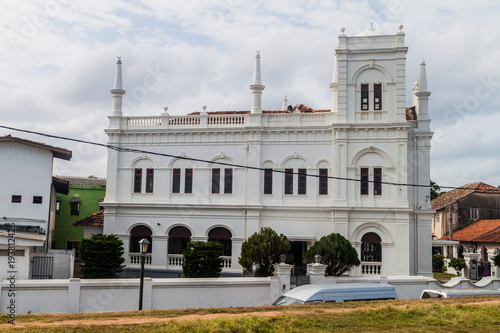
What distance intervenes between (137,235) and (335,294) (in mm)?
17046

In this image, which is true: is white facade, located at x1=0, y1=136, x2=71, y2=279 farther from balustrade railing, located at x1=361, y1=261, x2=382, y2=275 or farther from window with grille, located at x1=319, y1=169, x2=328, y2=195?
balustrade railing, located at x1=361, y1=261, x2=382, y2=275

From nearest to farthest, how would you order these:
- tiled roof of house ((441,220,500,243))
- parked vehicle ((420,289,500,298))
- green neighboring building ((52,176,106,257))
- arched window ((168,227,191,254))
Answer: parked vehicle ((420,289,500,298))
arched window ((168,227,191,254))
green neighboring building ((52,176,106,257))
tiled roof of house ((441,220,500,243))

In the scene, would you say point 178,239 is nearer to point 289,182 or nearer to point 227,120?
point 289,182

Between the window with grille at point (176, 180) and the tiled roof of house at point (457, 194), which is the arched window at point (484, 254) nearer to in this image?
the tiled roof of house at point (457, 194)

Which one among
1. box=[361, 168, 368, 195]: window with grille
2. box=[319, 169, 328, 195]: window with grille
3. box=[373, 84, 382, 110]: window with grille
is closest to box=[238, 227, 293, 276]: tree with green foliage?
box=[319, 169, 328, 195]: window with grille

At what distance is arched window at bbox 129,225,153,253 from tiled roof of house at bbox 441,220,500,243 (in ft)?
89.5

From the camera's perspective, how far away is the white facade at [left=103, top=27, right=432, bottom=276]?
28703 mm

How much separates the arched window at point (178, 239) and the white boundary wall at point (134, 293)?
10768 millimetres

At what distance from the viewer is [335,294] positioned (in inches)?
667

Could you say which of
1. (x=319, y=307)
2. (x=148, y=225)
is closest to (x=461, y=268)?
(x=148, y=225)

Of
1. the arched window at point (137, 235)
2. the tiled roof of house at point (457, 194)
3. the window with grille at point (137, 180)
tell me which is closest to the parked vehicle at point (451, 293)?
the arched window at point (137, 235)

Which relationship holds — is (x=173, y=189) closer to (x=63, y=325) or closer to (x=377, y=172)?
(x=377, y=172)

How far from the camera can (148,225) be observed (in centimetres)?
3084

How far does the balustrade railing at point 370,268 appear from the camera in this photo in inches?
1117
